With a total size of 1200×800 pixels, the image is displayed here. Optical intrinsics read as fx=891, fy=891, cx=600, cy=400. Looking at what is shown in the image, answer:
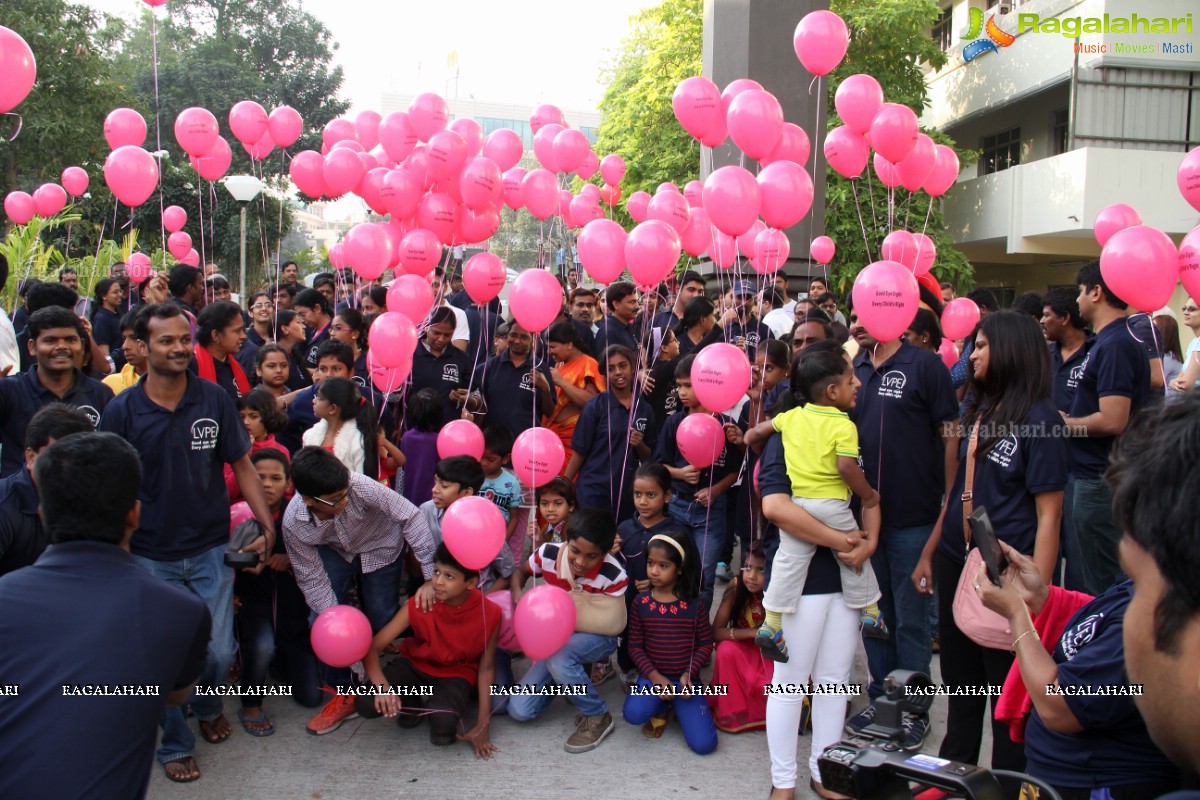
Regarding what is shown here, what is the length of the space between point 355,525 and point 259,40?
95.4 ft

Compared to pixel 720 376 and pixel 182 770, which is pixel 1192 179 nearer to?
pixel 720 376

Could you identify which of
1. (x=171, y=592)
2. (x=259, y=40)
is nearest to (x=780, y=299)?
(x=171, y=592)

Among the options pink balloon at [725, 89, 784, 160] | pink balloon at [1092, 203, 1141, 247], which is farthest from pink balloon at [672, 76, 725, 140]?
pink balloon at [1092, 203, 1141, 247]

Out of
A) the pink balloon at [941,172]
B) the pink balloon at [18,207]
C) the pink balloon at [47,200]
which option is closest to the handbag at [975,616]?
the pink balloon at [941,172]

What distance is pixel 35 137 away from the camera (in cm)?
1670

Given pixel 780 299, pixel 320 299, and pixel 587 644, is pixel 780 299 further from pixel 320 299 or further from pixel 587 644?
pixel 587 644

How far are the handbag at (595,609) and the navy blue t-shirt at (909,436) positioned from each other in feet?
3.97

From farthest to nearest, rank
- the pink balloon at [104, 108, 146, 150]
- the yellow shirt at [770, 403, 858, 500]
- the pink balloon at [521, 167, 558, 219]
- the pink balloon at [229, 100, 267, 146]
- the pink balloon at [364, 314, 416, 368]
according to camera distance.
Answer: the pink balloon at [104, 108, 146, 150]
the pink balloon at [229, 100, 267, 146]
the pink balloon at [521, 167, 558, 219]
the pink balloon at [364, 314, 416, 368]
the yellow shirt at [770, 403, 858, 500]

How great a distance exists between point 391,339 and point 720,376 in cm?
174

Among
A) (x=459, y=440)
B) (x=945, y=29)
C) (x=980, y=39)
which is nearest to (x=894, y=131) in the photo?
(x=459, y=440)

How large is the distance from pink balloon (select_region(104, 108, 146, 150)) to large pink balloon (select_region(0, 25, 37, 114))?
7.89 feet

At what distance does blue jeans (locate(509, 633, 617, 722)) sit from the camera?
3.79 metres

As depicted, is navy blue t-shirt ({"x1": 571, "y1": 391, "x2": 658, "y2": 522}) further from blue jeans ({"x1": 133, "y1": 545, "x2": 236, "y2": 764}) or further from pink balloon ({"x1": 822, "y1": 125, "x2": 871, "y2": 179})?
pink balloon ({"x1": 822, "y1": 125, "x2": 871, "y2": 179})

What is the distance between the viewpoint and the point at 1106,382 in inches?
160
